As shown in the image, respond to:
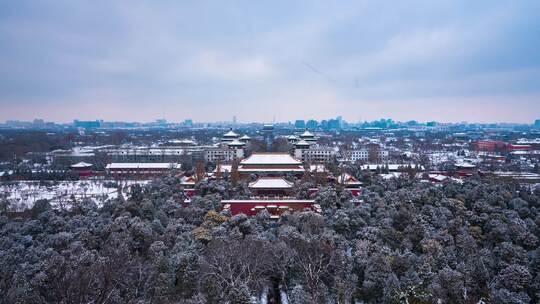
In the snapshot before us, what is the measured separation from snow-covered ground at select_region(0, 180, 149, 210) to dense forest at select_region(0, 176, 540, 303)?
322 inches

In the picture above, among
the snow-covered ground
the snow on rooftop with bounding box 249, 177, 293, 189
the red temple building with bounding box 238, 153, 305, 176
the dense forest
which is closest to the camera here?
the dense forest

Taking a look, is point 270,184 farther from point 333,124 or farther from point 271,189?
point 333,124

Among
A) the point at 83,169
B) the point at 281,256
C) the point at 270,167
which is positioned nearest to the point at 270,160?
the point at 270,167

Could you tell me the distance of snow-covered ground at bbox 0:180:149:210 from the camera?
25750 mm

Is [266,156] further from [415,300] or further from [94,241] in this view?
[415,300]

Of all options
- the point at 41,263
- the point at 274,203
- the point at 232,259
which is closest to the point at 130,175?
the point at 274,203

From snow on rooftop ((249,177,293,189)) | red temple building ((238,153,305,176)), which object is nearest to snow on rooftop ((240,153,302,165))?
red temple building ((238,153,305,176))

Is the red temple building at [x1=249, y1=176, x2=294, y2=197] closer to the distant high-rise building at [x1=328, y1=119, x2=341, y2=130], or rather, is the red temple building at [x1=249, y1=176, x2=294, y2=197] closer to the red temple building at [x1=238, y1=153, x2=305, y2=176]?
the red temple building at [x1=238, y1=153, x2=305, y2=176]

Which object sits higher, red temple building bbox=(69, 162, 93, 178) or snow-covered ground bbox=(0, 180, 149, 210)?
red temple building bbox=(69, 162, 93, 178)

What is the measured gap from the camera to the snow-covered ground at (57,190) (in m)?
25.8

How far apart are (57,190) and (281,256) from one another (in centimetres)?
2328

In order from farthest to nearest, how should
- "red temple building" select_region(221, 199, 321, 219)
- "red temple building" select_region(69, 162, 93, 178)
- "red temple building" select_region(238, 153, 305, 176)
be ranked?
"red temple building" select_region(69, 162, 93, 178) → "red temple building" select_region(238, 153, 305, 176) → "red temple building" select_region(221, 199, 321, 219)

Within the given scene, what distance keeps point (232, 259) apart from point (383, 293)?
4.49 m

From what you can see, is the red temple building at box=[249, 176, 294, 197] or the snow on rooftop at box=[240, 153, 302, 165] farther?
the snow on rooftop at box=[240, 153, 302, 165]
